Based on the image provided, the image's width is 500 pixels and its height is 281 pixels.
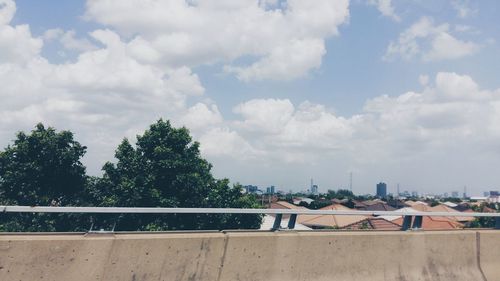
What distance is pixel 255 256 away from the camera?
15.0 ft

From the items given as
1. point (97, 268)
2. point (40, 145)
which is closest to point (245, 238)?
point (97, 268)

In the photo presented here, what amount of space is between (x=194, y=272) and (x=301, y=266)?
4.25 feet

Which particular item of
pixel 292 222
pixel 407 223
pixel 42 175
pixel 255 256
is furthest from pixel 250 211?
pixel 42 175

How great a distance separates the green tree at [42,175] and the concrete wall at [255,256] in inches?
1016

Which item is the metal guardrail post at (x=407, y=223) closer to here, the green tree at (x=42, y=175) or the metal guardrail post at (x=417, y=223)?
the metal guardrail post at (x=417, y=223)

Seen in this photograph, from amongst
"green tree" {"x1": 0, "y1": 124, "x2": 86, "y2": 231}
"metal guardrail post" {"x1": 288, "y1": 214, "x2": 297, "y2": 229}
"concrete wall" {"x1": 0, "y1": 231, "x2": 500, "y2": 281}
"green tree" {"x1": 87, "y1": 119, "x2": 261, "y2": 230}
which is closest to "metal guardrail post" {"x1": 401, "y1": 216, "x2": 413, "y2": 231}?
"concrete wall" {"x1": 0, "y1": 231, "x2": 500, "y2": 281}

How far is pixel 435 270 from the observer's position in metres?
5.64

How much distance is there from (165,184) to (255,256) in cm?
2561

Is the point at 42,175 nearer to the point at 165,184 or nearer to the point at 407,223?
the point at 165,184

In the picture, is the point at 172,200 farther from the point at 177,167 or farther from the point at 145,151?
the point at 145,151

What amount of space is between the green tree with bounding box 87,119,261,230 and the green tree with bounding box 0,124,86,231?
6.04ft

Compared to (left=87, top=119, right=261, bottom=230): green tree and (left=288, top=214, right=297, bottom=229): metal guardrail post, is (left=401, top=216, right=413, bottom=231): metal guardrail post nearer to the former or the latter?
(left=288, top=214, right=297, bottom=229): metal guardrail post

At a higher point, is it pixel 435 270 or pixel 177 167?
pixel 177 167

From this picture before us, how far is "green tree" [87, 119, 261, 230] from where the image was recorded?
27344 millimetres
